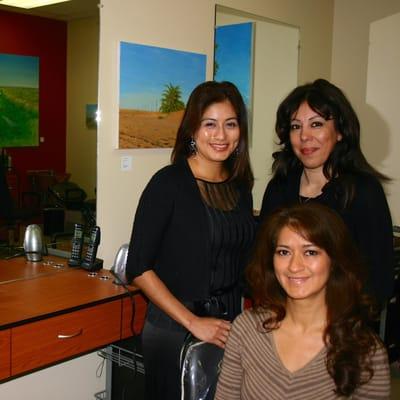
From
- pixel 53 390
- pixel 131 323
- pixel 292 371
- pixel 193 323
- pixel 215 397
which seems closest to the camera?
pixel 292 371

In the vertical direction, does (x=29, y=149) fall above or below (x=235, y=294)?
above

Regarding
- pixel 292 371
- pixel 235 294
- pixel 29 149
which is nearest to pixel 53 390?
pixel 29 149

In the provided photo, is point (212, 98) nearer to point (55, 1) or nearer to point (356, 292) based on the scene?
point (356, 292)

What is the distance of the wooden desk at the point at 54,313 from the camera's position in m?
2.04

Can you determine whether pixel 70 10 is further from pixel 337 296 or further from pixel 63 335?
pixel 337 296

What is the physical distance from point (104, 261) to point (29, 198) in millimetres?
518

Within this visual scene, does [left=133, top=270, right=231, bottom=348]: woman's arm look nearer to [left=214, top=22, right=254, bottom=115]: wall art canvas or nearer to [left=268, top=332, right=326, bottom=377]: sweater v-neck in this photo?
[left=268, top=332, right=326, bottom=377]: sweater v-neck

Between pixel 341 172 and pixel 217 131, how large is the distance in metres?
0.41

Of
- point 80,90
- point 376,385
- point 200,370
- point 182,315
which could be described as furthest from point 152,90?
point 376,385

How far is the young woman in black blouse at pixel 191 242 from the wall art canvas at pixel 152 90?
1.04 meters

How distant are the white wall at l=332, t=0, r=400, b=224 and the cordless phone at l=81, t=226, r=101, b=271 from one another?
7.28 feet

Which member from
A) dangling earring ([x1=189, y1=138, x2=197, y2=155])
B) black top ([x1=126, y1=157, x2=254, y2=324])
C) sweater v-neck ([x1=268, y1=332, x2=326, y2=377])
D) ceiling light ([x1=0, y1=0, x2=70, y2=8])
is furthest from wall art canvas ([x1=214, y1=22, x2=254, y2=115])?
sweater v-neck ([x1=268, y1=332, x2=326, y2=377])

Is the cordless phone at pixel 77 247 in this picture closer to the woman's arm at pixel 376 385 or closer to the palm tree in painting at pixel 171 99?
the palm tree in painting at pixel 171 99

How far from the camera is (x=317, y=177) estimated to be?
1.84 metres
